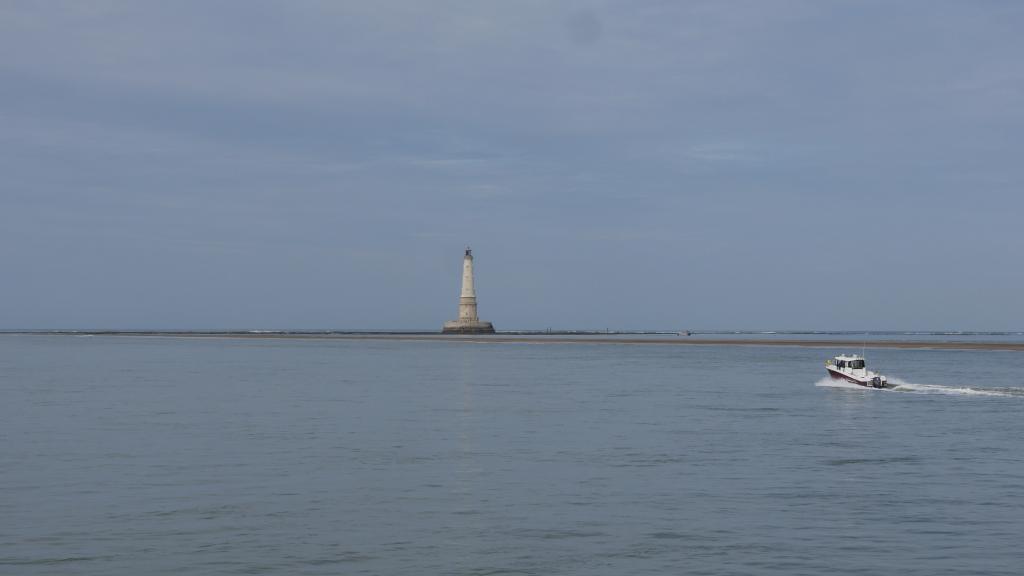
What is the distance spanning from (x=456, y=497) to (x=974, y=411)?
41.6 m

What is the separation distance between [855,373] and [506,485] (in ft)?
195

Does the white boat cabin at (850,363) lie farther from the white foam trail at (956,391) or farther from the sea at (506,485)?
the sea at (506,485)

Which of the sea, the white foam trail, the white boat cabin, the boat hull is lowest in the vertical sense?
the sea

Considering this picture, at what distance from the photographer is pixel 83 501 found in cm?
3050

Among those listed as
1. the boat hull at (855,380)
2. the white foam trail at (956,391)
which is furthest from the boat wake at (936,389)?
the boat hull at (855,380)

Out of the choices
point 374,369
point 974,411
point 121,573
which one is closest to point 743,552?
point 121,573

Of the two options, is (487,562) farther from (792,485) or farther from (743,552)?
(792,485)

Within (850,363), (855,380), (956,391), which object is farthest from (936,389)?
(850,363)

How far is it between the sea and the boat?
1341 centimetres

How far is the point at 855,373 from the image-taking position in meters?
86.6

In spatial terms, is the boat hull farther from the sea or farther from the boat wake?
the sea

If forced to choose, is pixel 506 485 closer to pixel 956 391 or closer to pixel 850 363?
pixel 956 391

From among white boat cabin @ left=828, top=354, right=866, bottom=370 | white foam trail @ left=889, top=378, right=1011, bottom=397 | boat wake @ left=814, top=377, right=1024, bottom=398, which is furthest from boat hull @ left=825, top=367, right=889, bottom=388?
white foam trail @ left=889, top=378, right=1011, bottom=397

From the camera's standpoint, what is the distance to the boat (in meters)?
84.2
